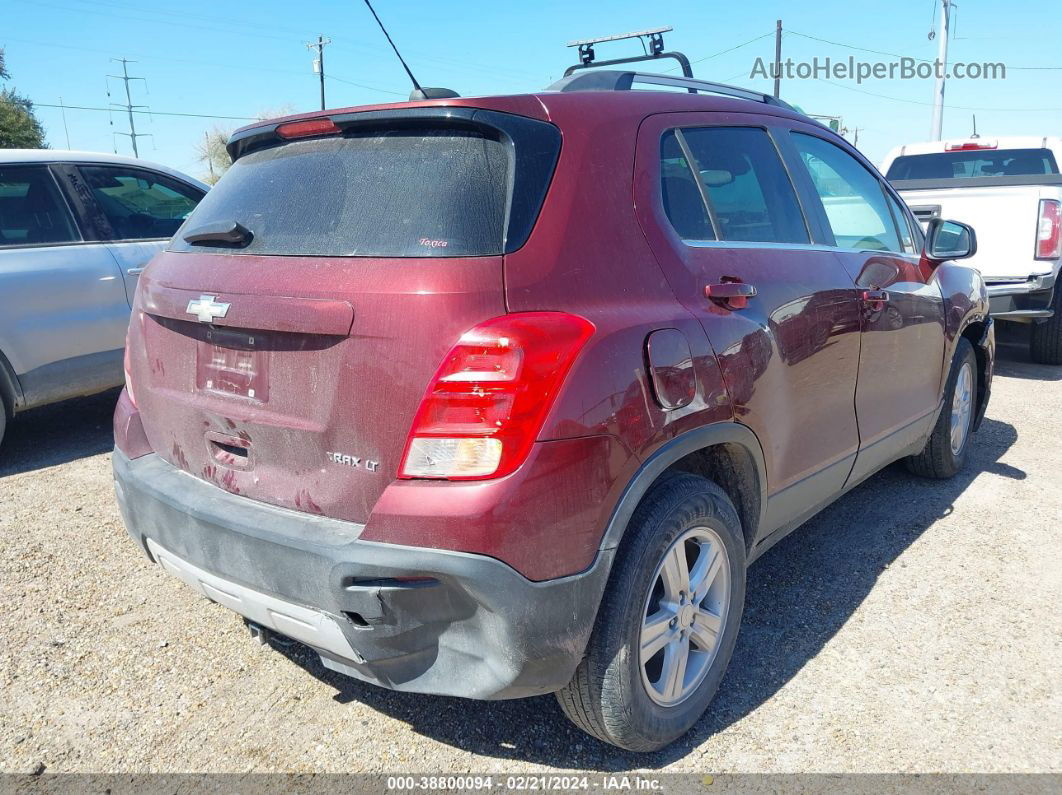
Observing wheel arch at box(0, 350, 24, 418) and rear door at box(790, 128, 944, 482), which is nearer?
rear door at box(790, 128, 944, 482)

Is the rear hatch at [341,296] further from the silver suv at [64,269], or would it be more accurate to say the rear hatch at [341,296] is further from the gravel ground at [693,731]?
the silver suv at [64,269]

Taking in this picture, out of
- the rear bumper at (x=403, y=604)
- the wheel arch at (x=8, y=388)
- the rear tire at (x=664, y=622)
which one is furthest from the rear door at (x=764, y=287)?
the wheel arch at (x=8, y=388)

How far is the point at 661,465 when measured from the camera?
84.7 inches

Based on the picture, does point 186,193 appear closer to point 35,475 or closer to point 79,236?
point 79,236

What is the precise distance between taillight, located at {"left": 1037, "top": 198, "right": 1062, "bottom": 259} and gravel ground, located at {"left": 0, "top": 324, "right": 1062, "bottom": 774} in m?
3.93

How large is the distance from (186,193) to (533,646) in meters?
5.07

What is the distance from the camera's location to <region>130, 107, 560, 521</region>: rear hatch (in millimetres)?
1928

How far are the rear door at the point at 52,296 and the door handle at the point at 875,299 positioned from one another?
4.35 m

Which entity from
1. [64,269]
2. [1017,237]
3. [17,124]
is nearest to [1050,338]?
[1017,237]

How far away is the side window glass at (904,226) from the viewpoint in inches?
155

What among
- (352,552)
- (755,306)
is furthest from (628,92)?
(352,552)

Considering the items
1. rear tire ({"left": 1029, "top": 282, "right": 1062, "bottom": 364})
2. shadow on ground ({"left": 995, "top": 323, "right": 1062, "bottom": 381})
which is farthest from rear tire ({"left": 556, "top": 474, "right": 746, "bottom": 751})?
rear tire ({"left": 1029, "top": 282, "right": 1062, "bottom": 364})

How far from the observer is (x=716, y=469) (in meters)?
2.63

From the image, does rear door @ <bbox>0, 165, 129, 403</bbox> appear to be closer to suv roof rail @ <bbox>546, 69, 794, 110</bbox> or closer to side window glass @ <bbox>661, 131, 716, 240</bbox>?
suv roof rail @ <bbox>546, 69, 794, 110</bbox>
